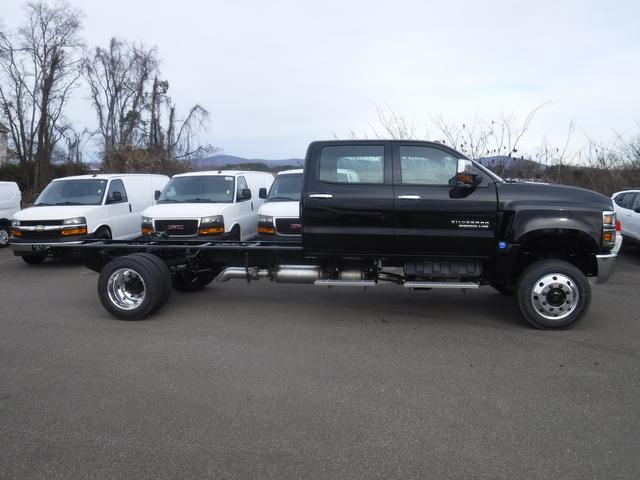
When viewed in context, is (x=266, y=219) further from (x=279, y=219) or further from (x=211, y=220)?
(x=211, y=220)

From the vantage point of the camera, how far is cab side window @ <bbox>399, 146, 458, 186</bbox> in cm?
602

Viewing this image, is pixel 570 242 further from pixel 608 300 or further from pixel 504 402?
pixel 504 402

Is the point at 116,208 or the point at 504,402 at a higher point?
the point at 116,208

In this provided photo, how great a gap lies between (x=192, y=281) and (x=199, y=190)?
3.52 meters

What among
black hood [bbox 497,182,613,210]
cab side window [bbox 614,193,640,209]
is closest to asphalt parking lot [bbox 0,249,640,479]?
black hood [bbox 497,182,613,210]

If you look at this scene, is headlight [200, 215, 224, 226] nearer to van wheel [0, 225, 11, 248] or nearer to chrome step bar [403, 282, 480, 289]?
chrome step bar [403, 282, 480, 289]

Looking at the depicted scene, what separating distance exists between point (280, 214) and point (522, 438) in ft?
23.0

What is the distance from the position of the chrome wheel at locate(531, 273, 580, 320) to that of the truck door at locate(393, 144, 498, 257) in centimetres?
67

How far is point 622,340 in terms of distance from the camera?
18.1ft

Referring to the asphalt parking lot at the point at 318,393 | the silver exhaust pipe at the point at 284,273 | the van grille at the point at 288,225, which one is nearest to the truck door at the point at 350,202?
the silver exhaust pipe at the point at 284,273

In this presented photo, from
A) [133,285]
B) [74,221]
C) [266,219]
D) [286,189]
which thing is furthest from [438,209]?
[74,221]

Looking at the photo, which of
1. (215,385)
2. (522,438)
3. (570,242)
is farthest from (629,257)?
(215,385)

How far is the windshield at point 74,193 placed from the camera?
37.0ft

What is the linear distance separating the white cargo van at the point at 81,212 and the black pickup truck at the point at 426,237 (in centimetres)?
479
